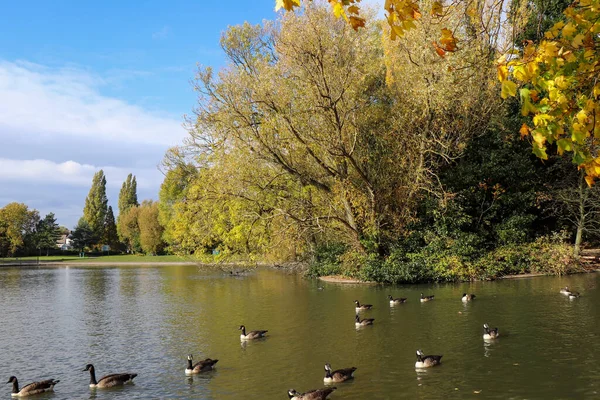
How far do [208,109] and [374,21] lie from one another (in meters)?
15.3

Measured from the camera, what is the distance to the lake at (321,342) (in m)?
11.9

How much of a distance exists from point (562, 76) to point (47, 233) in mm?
105952

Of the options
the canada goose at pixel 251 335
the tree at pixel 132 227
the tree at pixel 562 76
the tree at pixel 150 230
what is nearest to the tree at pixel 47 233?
the tree at pixel 132 227

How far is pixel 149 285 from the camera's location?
38156 millimetres

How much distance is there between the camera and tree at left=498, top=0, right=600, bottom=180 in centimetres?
554

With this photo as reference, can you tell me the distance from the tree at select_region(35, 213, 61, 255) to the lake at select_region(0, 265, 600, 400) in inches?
2973

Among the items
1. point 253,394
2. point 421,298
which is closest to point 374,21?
point 421,298

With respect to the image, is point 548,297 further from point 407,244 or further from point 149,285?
point 149,285

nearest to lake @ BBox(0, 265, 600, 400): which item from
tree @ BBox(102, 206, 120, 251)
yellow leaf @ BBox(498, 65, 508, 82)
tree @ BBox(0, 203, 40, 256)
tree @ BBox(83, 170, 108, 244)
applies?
yellow leaf @ BBox(498, 65, 508, 82)

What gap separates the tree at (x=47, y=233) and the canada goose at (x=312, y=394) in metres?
98.8

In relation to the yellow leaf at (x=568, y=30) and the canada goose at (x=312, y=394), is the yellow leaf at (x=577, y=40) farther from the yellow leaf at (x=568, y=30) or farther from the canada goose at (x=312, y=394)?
the canada goose at (x=312, y=394)

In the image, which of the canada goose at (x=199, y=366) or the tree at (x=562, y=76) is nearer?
the tree at (x=562, y=76)

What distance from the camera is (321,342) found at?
1648 cm

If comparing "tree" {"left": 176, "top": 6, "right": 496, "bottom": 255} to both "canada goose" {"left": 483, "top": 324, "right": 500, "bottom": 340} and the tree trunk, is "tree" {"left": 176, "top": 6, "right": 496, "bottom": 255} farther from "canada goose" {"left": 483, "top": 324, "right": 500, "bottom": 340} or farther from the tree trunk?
"canada goose" {"left": 483, "top": 324, "right": 500, "bottom": 340}
